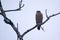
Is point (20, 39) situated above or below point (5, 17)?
below

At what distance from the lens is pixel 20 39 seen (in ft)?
12.4

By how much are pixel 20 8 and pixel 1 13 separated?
23.4 inches

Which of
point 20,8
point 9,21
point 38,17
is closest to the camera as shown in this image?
point 9,21

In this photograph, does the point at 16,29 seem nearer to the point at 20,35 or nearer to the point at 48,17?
the point at 20,35

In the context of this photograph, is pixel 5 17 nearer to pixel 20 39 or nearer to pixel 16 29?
pixel 16 29

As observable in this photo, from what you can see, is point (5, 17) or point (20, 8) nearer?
point (5, 17)

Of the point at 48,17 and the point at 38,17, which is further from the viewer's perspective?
the point at 38,17

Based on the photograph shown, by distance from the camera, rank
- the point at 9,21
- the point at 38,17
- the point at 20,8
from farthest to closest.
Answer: the point at 38,17
the point at 20,8
the point at 9,21

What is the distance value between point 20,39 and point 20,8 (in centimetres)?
94

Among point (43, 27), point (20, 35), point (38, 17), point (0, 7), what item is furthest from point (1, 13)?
point (38, 17)

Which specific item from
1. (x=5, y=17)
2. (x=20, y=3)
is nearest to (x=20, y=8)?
(x=20, y=3)

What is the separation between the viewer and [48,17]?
3.78 m

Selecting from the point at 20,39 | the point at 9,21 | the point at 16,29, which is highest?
the point at 9,21

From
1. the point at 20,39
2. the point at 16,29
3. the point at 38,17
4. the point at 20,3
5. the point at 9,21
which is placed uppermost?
the point at 20,3
